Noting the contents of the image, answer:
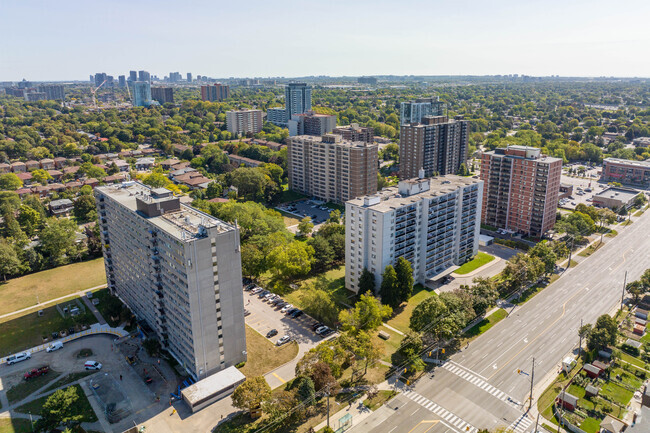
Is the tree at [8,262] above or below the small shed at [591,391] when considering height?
above

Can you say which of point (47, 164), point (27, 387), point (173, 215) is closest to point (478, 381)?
point (173, 215)

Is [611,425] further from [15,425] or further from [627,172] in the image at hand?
[627,172]

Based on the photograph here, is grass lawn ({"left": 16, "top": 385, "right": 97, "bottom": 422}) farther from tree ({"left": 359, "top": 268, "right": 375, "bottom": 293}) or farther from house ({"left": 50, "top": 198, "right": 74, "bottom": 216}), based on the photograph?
house ({"left": 50, "top": 198, "right": 74, "bottom": 216})

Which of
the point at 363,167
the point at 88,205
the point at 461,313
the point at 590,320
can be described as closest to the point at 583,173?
the point at 363,167

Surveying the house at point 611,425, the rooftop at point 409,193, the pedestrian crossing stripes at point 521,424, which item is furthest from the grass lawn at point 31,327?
the house at point 611,425

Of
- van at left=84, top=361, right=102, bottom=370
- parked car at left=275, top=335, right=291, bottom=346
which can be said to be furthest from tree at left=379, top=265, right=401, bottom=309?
van at left=84, top=361, right=102, bottom=370

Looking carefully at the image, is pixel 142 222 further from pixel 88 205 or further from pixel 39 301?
pixel 88 205

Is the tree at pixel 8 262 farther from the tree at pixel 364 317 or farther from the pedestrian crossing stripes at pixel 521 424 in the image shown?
the pedestrian crossing stripes at pixel 521 424
